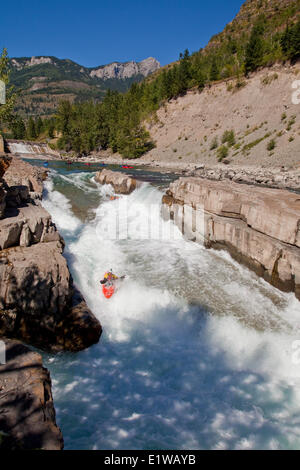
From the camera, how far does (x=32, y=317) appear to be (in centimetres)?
619

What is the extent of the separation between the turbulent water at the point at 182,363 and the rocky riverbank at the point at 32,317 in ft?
2.49

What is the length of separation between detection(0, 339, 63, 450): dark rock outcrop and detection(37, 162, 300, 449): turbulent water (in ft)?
5.40

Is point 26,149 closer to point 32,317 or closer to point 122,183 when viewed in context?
point 122,183

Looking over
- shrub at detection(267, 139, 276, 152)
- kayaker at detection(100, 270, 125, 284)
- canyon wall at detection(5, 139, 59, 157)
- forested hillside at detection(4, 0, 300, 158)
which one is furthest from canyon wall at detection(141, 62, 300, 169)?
canyon wall at detection(5, 139, 59, 157)

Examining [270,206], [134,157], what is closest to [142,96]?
[134,157]

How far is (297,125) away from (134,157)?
3503 centimetres

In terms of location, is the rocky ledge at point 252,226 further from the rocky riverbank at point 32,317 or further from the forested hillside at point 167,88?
the forested hillside at point 167,88

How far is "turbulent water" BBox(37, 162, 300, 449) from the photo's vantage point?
177 inches

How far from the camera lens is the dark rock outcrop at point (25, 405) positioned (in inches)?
107

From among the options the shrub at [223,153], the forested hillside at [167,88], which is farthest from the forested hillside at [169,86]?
the shrub at [223,153]

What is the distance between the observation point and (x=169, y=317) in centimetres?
765

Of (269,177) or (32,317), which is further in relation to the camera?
(269,177)

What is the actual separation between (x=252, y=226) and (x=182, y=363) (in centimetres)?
648

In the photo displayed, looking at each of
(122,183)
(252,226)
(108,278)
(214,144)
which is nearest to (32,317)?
(108,278)
